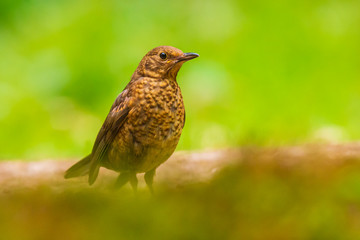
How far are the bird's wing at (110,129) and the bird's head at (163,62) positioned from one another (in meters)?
0.21

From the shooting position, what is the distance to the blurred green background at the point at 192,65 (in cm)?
702

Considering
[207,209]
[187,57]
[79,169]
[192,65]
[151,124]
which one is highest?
[192,65]

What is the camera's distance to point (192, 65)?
307 inches

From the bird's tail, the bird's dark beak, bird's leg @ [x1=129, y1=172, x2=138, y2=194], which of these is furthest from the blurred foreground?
the bird's tail

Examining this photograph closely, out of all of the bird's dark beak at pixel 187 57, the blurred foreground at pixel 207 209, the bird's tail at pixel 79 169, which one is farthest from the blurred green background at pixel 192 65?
the blurred foreground at pixel 207 209

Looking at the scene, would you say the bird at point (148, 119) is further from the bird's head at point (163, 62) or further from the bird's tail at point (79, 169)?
the bird's tail at point (79, 169)

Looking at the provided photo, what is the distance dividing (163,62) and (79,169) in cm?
80

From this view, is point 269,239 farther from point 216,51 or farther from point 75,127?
point 216,51

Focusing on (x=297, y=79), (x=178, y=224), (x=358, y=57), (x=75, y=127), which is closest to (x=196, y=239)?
(x=178, y=224)

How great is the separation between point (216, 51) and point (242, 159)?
6.12m

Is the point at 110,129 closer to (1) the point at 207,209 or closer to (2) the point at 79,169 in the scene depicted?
(2) the point at 79,169

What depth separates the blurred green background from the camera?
7.02 metres

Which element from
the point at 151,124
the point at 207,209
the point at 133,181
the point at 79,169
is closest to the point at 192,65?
the point at 79,169

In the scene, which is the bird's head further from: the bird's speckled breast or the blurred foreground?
the blurred foreground
